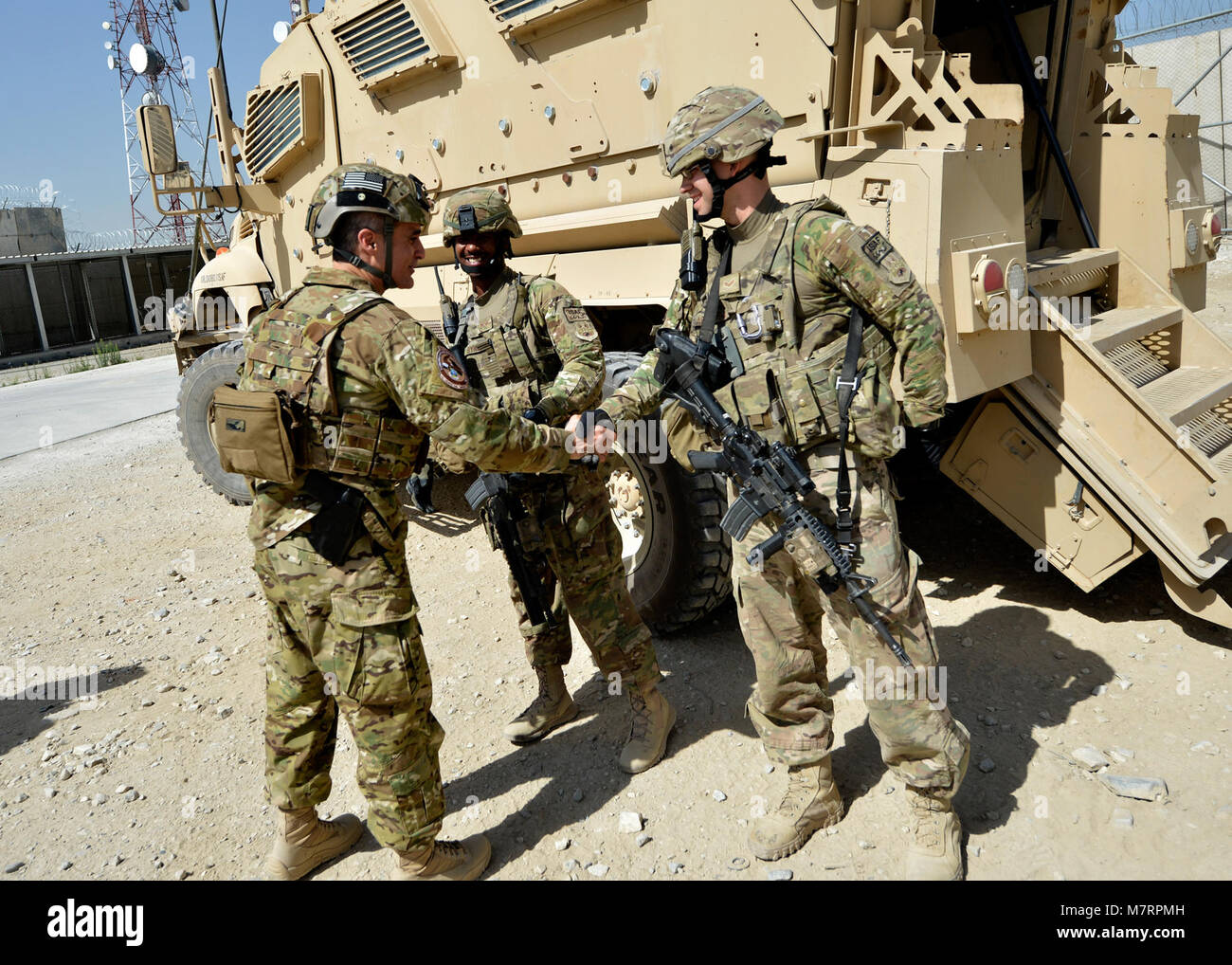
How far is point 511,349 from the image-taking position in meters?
3.19

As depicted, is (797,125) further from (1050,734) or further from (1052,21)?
(1050,734)

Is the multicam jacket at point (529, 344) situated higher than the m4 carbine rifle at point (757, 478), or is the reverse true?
the multicam jacket at point (529, 344)

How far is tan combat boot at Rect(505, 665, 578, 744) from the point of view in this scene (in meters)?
3.37

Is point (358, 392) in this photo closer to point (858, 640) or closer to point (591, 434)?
point (591, 434)

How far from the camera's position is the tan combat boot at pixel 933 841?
8.04ft

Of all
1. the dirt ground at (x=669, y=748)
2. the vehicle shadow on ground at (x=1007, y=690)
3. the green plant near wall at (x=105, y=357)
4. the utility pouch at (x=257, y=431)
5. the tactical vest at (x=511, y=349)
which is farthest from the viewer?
the green plant near wall at (x=105, y=357)

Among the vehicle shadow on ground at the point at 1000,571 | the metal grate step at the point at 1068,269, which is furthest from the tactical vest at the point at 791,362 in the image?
the vehicle shadow on ground at the point at 1000,571

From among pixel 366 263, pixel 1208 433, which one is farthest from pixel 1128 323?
pixel 366 263

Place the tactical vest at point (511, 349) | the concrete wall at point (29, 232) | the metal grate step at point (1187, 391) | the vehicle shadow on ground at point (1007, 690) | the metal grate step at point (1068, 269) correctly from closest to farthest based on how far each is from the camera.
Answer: the vehicle shadow on ground at point (1007, 690)
the tactical vest at point (511, 349)
the metal grate step at point (1187, 391)
the metal grate step at point (1068, 269)
the concrete wall at point (29, 232)

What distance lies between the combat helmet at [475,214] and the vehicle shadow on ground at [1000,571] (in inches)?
101

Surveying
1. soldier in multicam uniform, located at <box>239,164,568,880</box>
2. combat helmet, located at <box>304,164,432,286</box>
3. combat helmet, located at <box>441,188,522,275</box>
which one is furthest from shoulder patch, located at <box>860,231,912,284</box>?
combat helmet, located at <box>441,188,522,275</box>

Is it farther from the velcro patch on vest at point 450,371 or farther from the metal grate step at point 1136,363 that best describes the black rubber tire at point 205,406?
the metal grate step at point 1136,363

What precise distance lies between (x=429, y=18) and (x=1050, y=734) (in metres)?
4.27

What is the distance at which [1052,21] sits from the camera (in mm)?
4316
